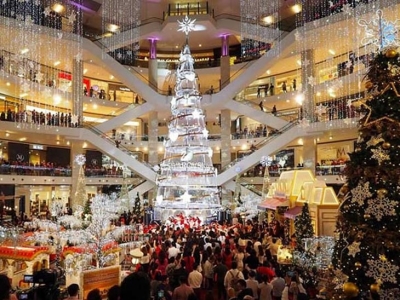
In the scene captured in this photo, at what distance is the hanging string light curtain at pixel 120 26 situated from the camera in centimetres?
2567

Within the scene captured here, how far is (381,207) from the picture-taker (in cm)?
445

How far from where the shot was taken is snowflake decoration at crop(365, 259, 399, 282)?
14.3 ft

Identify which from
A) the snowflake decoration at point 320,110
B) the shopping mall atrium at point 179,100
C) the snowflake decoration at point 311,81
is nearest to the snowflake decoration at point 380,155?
the shopping mall atrium at point 179,100

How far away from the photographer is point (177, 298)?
6.40 m

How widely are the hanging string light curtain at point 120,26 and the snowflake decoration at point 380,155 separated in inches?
876

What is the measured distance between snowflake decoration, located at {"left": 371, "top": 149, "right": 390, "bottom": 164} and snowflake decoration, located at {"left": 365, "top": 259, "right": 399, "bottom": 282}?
1.03 m

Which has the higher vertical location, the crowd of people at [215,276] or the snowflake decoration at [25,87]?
the snowflake decoration at [25,87]

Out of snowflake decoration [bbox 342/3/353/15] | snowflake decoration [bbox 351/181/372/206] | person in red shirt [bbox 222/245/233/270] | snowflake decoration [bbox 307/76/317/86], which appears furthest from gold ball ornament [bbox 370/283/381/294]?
snowflake decoration [bbox 307/76/317/86]

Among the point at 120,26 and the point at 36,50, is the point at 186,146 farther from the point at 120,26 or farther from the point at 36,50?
the point at 120,26

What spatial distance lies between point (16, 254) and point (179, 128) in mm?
8704

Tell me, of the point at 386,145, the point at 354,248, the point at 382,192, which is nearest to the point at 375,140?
the point at 386,145

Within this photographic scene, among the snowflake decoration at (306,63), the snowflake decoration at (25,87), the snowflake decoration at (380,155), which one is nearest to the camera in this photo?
the snowflake decoration at (380,155)

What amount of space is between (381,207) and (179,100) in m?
12.2

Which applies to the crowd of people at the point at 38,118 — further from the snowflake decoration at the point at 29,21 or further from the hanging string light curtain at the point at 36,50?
the snowflake decoration at the point at 29,21
